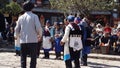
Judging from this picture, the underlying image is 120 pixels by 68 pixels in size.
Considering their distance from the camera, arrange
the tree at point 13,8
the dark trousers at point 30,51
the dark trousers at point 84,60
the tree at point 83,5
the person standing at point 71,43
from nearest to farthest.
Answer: the dark trousers at point 30,51
the person standing at point 71,43
the dark trousers at point 84,60
the tree at point 83,5
the tree at point 13,8

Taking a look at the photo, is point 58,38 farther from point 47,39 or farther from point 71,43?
point 71,43

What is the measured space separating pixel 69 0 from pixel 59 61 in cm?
959

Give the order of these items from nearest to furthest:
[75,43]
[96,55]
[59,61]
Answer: [75,43]
[59,61]
[96,55]

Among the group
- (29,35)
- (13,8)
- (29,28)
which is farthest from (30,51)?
(13,8)

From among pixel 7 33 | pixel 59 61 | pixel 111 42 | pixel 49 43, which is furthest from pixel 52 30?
pixel 7 33

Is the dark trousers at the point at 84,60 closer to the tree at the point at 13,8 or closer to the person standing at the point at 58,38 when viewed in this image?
the person standing at the point at 58,38

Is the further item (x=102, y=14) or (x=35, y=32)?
(x=102, y=14)

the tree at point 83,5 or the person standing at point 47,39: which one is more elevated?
the tree at point 83,5

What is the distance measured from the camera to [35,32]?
1028cm

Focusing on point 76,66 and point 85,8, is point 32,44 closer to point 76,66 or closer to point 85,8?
point 76,66

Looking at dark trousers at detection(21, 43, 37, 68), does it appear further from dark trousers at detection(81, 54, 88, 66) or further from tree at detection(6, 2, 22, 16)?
tree at detection(6, 2, 22, 16)

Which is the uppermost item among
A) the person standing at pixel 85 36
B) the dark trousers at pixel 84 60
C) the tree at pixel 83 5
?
the tree at pixel 83 5

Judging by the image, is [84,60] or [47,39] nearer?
[84,60]

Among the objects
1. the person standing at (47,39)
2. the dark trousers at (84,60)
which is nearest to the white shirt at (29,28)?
the dark trousers at (84,60)
